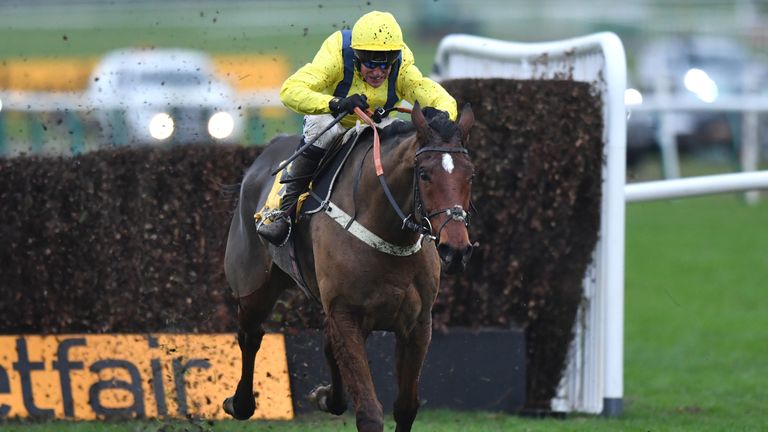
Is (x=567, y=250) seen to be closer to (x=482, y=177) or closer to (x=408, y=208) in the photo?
(x=482, y=177)

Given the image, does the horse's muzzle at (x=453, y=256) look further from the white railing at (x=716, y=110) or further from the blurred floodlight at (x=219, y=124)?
the white railing at (x=716, y=110)

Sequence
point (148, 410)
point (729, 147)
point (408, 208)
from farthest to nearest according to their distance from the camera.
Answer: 1. point (729, 147)
2. point (148, 410)
3. point (408, 208)

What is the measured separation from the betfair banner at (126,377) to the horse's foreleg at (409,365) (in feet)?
5.81

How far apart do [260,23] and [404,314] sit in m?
19.2

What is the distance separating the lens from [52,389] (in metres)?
7.86

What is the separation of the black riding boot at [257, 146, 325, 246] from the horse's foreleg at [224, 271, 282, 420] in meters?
0.74

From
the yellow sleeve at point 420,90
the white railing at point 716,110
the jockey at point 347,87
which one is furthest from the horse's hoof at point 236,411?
the white railing at point 716,110

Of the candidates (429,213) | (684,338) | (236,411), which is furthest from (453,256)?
(684,338)

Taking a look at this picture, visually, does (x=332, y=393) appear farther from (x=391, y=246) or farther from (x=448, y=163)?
(x=448, y=163)

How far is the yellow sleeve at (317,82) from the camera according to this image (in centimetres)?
600

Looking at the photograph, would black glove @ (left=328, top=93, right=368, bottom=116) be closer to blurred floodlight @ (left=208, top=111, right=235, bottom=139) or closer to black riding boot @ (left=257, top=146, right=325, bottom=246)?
black riding boot @ (left=257, top=146, right=325, bottom=246)

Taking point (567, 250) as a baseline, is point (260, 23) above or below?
above

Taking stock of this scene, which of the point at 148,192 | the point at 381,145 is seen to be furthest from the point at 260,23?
the point at 381,145

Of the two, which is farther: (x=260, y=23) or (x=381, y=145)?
(x=260, y=23)
